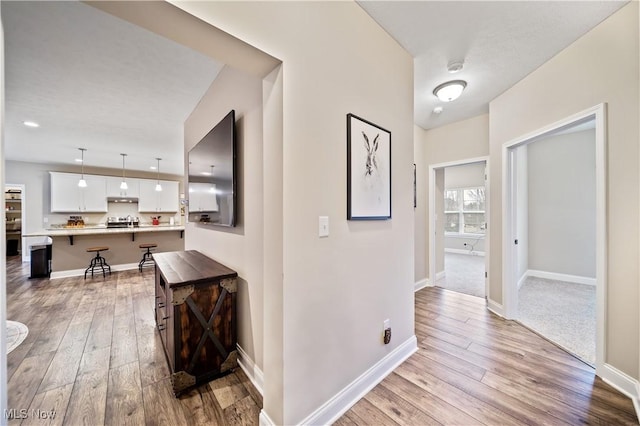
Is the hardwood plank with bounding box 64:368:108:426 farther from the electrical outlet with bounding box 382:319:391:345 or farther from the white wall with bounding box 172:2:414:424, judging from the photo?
the electrical outlet with bounding box 382:319:391:345

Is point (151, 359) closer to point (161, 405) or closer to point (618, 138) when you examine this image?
point (161, 405)

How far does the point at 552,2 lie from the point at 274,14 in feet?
6.34

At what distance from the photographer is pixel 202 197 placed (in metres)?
2.52

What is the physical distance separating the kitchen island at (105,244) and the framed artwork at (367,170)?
5574mm

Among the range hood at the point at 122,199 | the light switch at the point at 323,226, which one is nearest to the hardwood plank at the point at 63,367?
the light switch at the point at 323,226

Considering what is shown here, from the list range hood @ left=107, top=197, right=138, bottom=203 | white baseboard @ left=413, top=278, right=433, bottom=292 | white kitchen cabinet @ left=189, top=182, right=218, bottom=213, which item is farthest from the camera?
range hood @ left=107, top=197, right=138, bottom=203

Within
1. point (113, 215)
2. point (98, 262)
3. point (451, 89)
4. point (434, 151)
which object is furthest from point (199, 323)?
point (113, 215)

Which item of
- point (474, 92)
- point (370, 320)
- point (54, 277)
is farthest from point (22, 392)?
point (474, 92)

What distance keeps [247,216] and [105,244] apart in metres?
5.34

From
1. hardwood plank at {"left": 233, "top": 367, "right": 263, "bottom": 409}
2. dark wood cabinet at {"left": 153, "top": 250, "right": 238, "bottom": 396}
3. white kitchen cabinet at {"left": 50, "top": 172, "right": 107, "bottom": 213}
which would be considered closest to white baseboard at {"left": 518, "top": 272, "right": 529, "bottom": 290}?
hardwood plank at {"left": 233, "top": 367, "right": 263, "bottom": 409}

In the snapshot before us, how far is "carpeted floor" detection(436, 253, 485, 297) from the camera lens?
3934 millimetres

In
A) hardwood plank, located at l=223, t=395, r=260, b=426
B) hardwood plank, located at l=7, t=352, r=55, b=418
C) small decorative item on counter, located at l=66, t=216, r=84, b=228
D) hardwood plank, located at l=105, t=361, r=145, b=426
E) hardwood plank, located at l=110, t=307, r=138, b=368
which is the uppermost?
small decorative item on counter, located at l=66, t=216, r=84, b=228

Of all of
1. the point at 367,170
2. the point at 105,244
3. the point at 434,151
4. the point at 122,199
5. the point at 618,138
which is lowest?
the point at 105,244

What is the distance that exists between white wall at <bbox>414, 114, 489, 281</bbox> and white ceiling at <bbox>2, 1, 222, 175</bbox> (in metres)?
3.29
